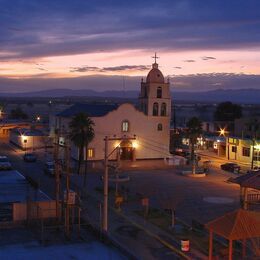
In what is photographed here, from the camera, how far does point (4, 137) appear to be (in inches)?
3145

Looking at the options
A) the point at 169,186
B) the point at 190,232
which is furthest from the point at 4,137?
the point at 190,232

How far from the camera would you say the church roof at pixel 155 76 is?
182 feet

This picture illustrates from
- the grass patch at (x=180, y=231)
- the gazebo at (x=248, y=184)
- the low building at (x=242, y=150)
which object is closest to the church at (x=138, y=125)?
the low building at (x=242, y=150)

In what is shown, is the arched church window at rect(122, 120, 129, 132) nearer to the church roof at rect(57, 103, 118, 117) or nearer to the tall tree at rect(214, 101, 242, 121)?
the church roof at rect(57, 103, 118, 117)

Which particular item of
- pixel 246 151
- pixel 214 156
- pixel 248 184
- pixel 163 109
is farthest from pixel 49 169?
pixel 214 156

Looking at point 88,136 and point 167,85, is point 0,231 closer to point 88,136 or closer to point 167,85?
point 88,136

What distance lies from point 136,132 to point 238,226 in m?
34.9

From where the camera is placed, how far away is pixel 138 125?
178 ft

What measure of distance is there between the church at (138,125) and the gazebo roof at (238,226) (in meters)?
31.3

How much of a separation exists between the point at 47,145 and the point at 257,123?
26.9m

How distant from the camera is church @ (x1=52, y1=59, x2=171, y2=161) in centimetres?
5234

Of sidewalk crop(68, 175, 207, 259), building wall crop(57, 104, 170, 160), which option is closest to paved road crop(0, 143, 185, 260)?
sidewalk crop(68, 175, 207, 259)

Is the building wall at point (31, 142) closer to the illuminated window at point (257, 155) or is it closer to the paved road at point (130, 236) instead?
the paved road at point (130, 236)

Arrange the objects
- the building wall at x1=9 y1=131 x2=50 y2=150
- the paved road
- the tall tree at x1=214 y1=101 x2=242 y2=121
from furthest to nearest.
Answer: the tall tree at x1=214 y1=101 x2=242 y2=121
the building wall at x1=9 y1=131 x2=50 y2=150
the paved road
